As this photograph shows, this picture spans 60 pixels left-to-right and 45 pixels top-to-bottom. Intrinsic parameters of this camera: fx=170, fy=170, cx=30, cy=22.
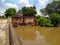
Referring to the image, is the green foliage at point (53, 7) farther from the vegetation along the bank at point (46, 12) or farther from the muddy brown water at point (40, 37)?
the muddy brown water at point (40, 37)

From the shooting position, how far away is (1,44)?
744 centimetres

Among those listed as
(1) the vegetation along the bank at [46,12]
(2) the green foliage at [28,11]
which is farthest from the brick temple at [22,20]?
(2) the green foliage at [28,11]

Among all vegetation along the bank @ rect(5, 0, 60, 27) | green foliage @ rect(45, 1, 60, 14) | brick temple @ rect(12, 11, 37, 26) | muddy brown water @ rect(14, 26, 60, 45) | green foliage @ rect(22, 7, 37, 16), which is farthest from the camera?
green foliage @ rect(45, 1, 60, 14)

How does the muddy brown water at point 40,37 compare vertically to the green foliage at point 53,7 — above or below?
below

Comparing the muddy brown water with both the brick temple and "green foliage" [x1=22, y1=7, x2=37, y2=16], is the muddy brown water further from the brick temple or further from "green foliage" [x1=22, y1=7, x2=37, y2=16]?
"green foliage" [x1=22, y1=7, x2=37, y2=16]

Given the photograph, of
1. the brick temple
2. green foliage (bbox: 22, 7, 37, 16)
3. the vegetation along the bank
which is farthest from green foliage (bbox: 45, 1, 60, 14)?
the brick temple

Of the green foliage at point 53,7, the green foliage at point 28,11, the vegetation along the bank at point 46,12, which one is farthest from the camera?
the green foliage at point 53,7

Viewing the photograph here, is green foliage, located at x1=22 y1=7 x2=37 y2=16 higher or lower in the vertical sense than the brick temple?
higher

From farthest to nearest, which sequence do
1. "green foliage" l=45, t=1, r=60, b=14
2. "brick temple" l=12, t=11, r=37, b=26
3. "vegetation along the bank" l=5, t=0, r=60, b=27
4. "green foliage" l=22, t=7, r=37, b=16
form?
1. "green foliage" l=45, t=1, r=60, b=14
2. "green foliage" l=22, t=7, r=37, b=16
3. "vegetation along the bank" l=5, t=0, r=60, b=27
4. "brick temple" l=12, t=11, r=37, b=26

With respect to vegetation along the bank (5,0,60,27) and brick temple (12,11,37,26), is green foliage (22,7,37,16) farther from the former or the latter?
brick temple (12,11,37,26)

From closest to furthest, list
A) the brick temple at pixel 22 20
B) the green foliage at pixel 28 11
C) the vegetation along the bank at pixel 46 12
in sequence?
the brick temple at pixel 22 20, the vegetation along the bank at pixel 46 12, the green foliage at pixel 28 11

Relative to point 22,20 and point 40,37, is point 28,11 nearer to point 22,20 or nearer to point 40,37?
point 22,20

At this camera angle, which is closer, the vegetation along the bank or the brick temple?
the brick temple

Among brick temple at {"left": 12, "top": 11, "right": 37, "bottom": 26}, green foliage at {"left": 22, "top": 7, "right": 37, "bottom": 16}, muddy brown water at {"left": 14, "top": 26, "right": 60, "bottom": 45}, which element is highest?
green foliage at {"left": 22, "top": 7, "right": 37, "bottom": 16}
